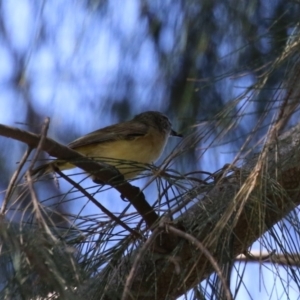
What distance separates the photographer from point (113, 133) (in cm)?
291

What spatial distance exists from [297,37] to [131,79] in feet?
2.58

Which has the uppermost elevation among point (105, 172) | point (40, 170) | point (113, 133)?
point (113, 133)

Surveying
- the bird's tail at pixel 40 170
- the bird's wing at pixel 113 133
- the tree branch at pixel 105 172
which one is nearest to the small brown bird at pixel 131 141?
the bird's wing at pixel 113 133

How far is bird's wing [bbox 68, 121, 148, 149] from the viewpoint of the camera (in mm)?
2771

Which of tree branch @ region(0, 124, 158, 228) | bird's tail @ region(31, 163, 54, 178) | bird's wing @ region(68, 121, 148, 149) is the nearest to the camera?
tree branch @ region(0, 124, 158, 228)

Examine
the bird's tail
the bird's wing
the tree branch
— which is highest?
the bird's wing

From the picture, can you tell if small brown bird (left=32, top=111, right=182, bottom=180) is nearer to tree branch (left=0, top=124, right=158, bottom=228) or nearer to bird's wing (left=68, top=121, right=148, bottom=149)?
bird's wing (left=68, top=121, right=148, bottom=149)

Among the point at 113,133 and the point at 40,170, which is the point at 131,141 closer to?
the point at 113,133

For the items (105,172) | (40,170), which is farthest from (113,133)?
(105,172)

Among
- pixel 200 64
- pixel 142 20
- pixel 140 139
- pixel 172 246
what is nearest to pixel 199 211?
pixel 172 246

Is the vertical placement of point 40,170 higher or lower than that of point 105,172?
higher

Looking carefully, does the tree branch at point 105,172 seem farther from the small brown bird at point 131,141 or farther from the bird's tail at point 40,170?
the small brown bird at point 131,141

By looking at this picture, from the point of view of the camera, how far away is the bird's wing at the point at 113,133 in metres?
2.77

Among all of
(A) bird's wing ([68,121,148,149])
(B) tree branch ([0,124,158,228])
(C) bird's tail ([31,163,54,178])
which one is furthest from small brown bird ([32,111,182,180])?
(B) tree branch ([0,124,158,228])
